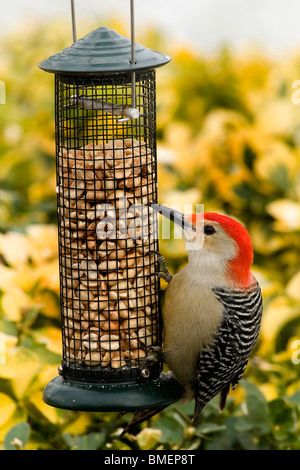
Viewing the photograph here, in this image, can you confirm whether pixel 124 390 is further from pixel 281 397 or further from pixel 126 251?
pixel 281 397

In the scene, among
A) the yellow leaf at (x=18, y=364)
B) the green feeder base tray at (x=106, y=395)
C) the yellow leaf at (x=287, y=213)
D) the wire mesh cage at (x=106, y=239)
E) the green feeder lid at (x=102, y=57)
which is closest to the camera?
the green feeder lid at (x=102, y=57)

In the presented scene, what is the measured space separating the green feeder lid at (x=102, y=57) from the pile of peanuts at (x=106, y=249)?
486 millimetres

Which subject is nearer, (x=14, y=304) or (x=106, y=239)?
(x=106, y=239)

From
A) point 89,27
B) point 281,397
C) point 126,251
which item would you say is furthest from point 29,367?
point 89,27

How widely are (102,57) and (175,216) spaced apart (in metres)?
0.89

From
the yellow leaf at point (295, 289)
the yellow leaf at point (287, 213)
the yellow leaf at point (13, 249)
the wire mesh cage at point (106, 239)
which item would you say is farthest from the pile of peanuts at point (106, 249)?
the yellow leaf at point (287, 213)

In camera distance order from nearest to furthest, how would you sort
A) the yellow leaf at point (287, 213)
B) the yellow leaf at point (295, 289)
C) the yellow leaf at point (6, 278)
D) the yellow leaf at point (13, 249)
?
1. the yellow leaf at point (6, 278)
2. the yellow leaf at point (13, 249)
3. the yellow leaf at point (295, 289)
4. the yellow leaf at point (287, 213)

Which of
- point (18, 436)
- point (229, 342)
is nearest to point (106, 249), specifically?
point (229, 342)

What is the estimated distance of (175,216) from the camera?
12.4 ft

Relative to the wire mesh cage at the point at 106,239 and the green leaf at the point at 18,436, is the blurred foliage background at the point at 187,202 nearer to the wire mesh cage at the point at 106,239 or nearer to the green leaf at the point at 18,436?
the green leaf at the point at 18,436

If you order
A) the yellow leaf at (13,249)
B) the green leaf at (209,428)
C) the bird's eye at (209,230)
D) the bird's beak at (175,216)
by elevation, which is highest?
the bird's beak at (175,216)

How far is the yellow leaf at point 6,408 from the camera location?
400 centimetres

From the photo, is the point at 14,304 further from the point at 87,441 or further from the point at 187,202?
the point at 187,202
